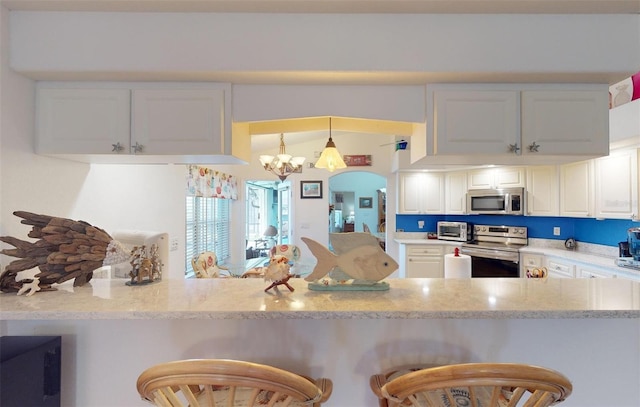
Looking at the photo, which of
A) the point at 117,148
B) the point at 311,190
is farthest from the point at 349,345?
the point at 311,190

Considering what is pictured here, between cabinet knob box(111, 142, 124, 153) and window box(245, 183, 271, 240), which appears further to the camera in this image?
window box(245, 183, 271, 240)

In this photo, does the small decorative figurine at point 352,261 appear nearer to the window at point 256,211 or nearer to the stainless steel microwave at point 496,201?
the stainless steel microwave at point 496,201

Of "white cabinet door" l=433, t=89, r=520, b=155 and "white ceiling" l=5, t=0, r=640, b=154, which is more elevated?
"white ceiling" l=5, t=0, r=640, b=154

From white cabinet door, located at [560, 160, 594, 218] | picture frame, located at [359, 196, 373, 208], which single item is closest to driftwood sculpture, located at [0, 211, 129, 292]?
white cabinet door, located at [560, 160, 594, 218]

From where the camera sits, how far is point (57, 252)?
124cm

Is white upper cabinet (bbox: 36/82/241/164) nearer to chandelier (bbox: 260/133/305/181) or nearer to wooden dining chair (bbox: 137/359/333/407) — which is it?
wooden dining chair (bbox: 137/359/333/407)

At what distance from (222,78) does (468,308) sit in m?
1.53

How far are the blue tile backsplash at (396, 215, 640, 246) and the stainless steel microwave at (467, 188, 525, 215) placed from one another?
0.40m

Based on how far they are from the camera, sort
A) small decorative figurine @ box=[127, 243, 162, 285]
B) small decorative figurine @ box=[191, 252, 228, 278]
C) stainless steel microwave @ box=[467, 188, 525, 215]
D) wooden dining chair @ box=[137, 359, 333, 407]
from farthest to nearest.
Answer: stainless steel microwave @ box=[467, 188, 525, 215] < small decorative figurine @ box=[191, 252, 228, 278] < small decorative figurine @ box=[127, 243, 162, 285] < wooden dining chair @ box=[137, 359, 333, 407]

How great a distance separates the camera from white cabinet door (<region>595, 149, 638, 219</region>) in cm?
277

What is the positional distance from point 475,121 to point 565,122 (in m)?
0.47

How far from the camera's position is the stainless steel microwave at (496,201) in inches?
156

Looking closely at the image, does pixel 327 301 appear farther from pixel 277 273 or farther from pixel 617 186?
pixel 617 186

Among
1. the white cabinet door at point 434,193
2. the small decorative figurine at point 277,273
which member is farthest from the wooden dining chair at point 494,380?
the white cabinet door at point 434,193
